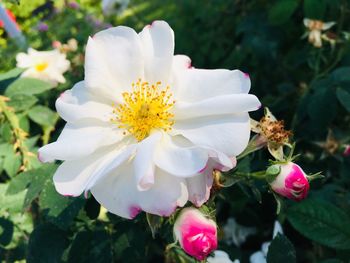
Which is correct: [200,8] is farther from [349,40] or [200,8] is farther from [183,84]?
[183,84]

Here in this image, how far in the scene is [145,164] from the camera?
0.80m

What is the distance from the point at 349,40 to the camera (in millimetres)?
1741

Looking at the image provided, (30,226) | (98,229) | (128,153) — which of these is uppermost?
(128,153)

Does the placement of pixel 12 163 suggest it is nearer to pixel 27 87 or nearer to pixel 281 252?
pixel 27 87

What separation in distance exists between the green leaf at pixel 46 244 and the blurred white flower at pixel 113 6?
5.20 ft

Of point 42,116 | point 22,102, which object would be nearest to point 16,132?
point 22,102

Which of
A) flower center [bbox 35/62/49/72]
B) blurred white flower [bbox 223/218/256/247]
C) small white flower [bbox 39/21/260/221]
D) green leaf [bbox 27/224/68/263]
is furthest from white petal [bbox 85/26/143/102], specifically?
blurred white flower [bbox 223/218/256/247]

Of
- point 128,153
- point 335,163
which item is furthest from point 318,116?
point 128,153

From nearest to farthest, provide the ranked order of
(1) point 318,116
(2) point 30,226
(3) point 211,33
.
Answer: (2) point 30,226 → (1) point 318,116 → (3) point 211,33

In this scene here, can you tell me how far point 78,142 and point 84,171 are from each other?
5 centimetres

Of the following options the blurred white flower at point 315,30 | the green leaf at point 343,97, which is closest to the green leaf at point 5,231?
the green leaf at point 343,97

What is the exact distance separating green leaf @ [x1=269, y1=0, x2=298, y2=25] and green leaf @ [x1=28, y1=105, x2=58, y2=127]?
0.90m

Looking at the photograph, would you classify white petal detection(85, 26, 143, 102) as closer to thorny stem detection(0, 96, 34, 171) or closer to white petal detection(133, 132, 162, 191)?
white petal detection(133, 132, 162, 191)

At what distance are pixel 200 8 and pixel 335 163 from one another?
4.02ft
